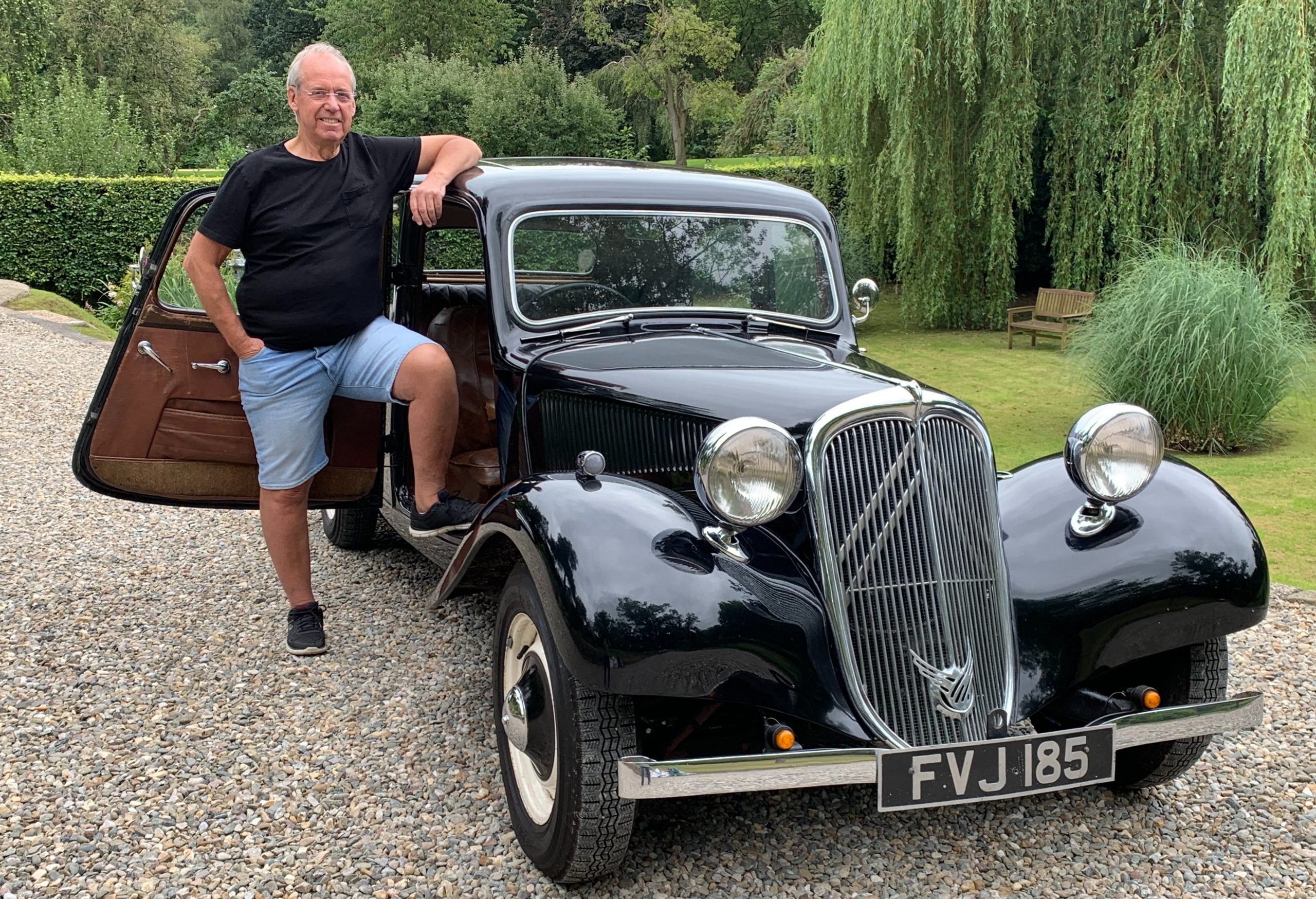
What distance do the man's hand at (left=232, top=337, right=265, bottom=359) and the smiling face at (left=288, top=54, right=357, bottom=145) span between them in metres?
0.73

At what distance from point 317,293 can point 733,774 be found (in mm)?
2327

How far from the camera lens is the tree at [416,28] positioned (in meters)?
32.6

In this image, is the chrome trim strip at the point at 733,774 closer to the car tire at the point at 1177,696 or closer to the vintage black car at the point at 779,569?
the vintage black car at the point at 779,569

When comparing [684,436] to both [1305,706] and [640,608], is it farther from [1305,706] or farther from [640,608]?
[1305,706]

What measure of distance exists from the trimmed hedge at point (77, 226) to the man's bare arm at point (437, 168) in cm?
1180

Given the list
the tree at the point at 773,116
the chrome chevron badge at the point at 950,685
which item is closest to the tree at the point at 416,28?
the tree at the point at 773,116

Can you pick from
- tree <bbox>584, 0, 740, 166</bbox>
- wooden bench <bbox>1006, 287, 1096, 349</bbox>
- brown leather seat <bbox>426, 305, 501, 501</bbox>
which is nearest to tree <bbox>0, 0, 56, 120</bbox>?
tree <bbox>584, 0, 740, 166</bbox>

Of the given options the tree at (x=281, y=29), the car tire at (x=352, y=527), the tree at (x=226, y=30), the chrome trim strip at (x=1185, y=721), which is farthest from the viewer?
the tree at (x=226, y=30)

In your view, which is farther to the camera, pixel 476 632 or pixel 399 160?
pixel 476 632

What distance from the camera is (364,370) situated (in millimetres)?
3809

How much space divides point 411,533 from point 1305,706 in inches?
132

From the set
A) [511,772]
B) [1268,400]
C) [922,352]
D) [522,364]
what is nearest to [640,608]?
[511,772]

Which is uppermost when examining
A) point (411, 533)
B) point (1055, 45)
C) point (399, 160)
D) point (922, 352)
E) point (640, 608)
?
point (1055, 45)

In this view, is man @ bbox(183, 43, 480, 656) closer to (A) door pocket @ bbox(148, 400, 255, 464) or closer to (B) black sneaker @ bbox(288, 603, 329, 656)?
(A) door pocket @ bbox(148, 400, 255, 464)
